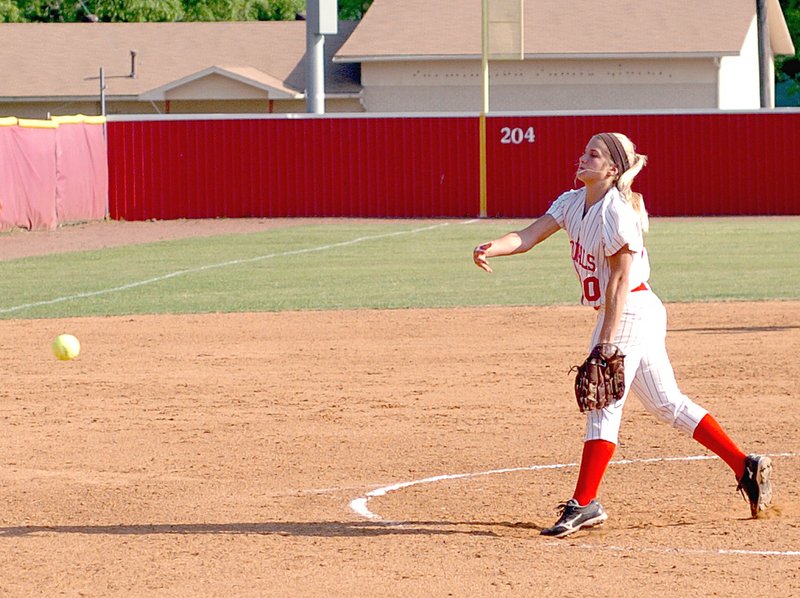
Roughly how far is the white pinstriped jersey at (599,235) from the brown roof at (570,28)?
35441mm

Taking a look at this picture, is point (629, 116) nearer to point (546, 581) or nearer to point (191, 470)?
point (191, 470)

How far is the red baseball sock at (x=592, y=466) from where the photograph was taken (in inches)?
261

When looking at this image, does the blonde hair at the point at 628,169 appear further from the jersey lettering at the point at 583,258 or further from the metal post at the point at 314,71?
the metal post at the point at 314,71

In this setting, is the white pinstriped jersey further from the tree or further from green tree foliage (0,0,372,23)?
green tree foliage (0,0,372,23)

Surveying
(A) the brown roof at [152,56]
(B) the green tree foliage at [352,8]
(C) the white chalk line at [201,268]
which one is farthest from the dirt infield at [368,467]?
(B) the green tree foliage at [352,8]

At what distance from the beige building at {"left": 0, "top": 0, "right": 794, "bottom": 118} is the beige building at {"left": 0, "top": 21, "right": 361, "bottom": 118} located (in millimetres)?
51

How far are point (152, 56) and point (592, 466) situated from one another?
42.1 meters

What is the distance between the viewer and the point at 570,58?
4181cm

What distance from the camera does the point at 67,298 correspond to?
59.0ft

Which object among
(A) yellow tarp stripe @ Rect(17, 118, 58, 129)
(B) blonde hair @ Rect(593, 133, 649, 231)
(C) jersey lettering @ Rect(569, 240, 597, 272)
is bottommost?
(C) jersey lettering @ Rect(569, 240, 597, 272)

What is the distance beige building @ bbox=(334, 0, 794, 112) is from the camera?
41.7m

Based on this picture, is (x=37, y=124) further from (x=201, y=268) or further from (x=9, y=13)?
(x=9, y=13)

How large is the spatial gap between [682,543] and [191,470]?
3.12 metres

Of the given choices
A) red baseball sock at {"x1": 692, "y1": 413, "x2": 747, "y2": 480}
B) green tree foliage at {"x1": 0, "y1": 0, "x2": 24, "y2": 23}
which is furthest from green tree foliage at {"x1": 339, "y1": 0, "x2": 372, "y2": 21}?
red baseball sock at {"x1": 692, "y1": 413, "x2": 747, "y2": 480}
